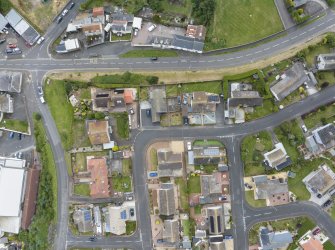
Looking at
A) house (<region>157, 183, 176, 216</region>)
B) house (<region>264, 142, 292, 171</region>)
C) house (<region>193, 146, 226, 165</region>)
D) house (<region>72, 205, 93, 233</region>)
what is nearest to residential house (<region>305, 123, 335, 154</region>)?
house (<region>264, 142, 292, 171</region>)

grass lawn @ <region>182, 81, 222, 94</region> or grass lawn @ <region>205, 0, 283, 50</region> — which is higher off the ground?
grass lawn @ <region>205, 0, 283, 50</region>

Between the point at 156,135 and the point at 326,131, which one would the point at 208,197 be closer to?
the point at 156,135

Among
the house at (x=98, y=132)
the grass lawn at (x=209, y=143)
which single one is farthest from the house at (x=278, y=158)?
the house at (x=98, y=132)

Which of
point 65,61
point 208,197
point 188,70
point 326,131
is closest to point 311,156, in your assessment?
point 326,131

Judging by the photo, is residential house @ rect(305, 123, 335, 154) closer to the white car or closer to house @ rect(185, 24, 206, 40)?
house @ rect(185, 24, 206, 40)

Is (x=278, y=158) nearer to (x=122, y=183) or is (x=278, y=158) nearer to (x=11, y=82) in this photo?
(x=122, y=183)
